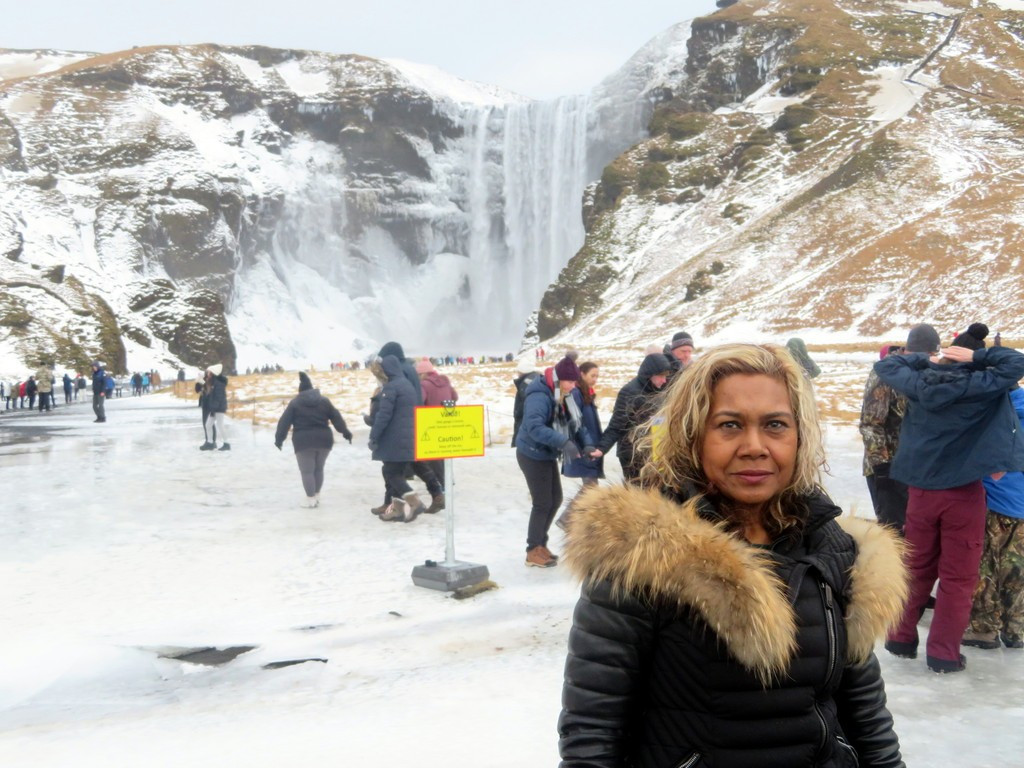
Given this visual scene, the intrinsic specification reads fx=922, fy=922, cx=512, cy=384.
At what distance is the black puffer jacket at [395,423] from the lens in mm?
10469

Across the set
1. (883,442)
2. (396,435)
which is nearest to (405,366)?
(396,435)

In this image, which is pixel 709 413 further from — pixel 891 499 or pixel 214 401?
pixel 214 401

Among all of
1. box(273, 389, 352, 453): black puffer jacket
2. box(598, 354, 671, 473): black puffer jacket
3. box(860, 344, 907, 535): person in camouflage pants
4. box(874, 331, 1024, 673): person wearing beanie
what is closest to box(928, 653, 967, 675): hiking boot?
box(874, 331, 1024, 673): person wearing beanie

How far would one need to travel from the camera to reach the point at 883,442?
6.71 meters

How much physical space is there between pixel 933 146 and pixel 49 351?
70894 millimetres

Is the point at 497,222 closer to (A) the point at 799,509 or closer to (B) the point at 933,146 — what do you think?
(B) the point at 933,146

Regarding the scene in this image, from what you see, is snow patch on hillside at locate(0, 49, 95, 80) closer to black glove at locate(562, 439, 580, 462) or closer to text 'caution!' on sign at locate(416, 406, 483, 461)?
text 'caution!' on sign at locate(416, 406, 483, 461)

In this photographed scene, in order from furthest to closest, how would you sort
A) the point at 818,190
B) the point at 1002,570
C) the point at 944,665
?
1. the point at 818,190
2. the point at 1002,570
3. the point at 944,665

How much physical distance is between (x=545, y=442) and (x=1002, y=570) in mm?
3732

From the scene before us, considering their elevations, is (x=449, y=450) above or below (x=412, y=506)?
above

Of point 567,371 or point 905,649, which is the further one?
point 567,371

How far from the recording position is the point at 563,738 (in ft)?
6.88

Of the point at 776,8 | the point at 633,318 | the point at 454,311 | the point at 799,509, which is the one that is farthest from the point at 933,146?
the point at 799,509

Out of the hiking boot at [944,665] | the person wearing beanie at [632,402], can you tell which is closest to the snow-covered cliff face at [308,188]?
the person wearing beanie at [632,402]
